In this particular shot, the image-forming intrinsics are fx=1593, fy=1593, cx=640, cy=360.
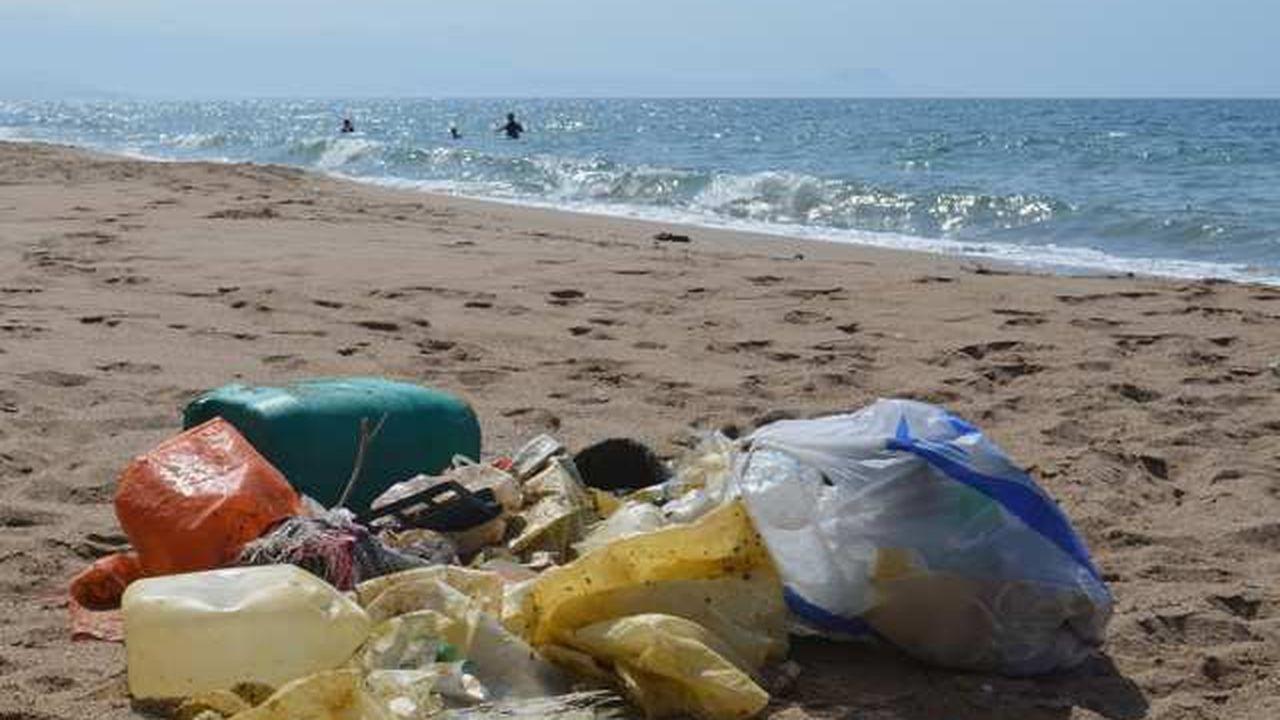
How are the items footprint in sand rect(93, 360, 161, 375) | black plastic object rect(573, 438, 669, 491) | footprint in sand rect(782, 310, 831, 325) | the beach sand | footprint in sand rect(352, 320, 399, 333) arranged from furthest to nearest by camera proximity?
footprint in sand rect(782, 310, 831, 325), footprint in sand rect(352, 320, 399, 333), footprint in sand rect(93, 360, 161, 375), black plastic object rect(573, 438, 669, 491), the beach sand

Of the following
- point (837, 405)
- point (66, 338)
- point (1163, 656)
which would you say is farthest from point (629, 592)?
point (66, 338)

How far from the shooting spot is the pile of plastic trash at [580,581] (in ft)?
9.70

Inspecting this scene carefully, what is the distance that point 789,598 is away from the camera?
11.1 ft

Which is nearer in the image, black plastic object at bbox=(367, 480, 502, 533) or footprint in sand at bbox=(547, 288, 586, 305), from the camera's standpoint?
black plastic object at bbox=(367, 480, 502, 533)

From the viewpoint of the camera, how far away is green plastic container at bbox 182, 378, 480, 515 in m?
4.01

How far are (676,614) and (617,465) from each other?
1.17 m

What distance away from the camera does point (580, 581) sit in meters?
3.17

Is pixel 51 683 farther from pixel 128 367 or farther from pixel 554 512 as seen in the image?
pixel 128 367

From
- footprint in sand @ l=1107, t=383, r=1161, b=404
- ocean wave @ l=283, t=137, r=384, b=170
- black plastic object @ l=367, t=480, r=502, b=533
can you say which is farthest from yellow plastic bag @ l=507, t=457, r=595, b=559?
ocean wave @ l=283, t=137, r=384, b=170

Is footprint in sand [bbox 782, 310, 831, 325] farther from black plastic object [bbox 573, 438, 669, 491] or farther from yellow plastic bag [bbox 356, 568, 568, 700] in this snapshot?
yellow plastic bag [bbox 356, 568, 568, 700]

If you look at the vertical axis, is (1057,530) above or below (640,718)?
above

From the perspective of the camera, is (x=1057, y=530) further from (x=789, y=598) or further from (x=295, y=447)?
(x=295, y=447)

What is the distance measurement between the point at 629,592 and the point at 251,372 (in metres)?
3.06

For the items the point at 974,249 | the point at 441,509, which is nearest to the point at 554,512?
the point at 441,509
